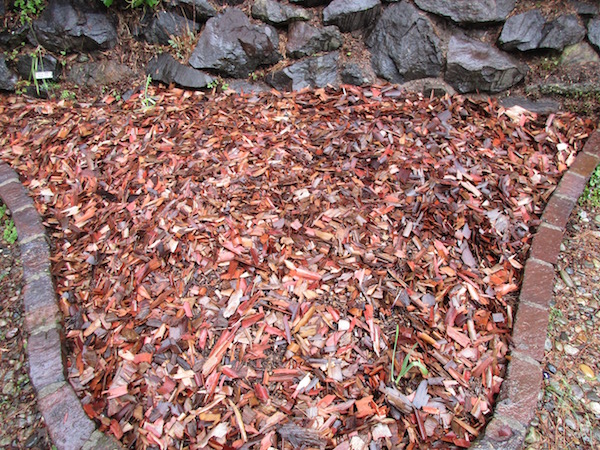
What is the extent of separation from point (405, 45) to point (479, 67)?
1.86ft

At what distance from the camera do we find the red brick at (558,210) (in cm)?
228

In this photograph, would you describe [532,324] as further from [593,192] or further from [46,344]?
[46,344]

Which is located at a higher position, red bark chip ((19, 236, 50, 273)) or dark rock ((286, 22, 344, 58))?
dark rock ((286, 22, 344, 58))

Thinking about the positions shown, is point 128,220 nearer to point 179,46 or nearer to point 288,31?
point 179,46

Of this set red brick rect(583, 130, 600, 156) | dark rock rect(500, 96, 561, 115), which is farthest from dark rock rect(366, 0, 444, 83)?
red brick rect(583, 130, 600, 156)

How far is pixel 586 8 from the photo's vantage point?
2.89 m

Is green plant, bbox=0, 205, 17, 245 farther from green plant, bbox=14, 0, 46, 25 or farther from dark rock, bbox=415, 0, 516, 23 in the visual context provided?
dark rock, bbox=415, 0, 516, 23

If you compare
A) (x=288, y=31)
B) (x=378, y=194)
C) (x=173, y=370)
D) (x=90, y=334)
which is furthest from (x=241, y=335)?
(x=288, y=31)

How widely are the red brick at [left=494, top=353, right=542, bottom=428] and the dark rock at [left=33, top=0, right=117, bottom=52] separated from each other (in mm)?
3659

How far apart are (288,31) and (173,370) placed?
2.67m

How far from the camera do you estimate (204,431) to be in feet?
5.37

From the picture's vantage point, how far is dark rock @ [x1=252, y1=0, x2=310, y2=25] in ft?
10.4

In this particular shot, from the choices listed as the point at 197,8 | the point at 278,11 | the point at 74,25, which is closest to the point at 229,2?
the point at 197,8

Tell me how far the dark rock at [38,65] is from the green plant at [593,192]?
13.2 ft
